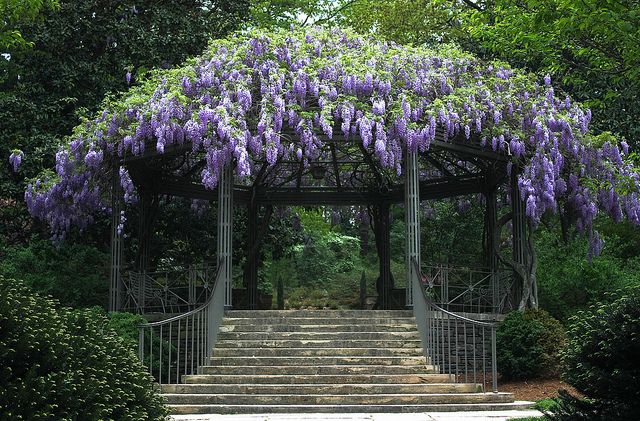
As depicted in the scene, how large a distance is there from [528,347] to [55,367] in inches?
387

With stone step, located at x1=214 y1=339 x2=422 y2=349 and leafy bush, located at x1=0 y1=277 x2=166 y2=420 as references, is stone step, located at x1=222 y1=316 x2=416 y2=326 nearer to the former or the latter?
stone step, located at x1=214 y1=339 x2=422 y2=349

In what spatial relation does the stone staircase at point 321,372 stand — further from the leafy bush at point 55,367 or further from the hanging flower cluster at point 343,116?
the leafy bush at point 55,367

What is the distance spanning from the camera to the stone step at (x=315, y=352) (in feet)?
40.3

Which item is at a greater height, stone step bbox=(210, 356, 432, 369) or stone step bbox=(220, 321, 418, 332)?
stone step bbox=(220, 321, 418, 332)

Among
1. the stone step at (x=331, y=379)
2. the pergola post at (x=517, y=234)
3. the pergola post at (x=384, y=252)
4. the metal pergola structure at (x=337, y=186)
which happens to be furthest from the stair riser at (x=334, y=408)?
the pergola post at (x=384, y=252)

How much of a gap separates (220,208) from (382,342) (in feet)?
11.5

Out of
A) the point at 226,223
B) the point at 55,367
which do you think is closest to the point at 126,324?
the point at 226,223

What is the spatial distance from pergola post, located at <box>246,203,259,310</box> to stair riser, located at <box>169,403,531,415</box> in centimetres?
843

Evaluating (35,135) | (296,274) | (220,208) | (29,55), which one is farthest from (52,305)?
(296,274)

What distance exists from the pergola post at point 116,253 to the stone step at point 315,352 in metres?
3.60

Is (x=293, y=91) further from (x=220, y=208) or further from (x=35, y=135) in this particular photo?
(x=35, y=135)

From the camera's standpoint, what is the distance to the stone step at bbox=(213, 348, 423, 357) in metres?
12.3

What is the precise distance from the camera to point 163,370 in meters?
12.8

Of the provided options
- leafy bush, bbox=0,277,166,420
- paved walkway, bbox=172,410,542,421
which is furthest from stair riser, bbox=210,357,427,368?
leafy bush, bbox=0,277,166,420
